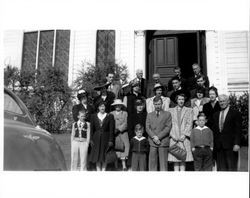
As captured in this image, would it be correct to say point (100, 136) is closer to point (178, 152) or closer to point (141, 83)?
point (178, 152)

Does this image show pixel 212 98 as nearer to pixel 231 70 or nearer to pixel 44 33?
pixel 231 70

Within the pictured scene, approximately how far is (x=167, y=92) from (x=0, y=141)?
138 inches

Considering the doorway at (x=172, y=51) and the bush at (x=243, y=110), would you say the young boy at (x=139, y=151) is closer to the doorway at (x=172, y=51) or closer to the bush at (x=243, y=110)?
the bush at (x=243, y=110)

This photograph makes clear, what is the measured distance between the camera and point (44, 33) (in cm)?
1051

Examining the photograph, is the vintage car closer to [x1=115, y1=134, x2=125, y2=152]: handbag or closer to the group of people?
the group of people

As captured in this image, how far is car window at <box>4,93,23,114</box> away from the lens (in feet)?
12.0

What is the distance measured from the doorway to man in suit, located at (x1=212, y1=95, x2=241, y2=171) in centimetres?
270

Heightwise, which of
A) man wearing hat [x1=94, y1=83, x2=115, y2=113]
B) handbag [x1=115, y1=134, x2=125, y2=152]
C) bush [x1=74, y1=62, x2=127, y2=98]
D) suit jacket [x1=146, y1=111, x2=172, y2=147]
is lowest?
handbag [x1=115, y1=134, x2=125, y2=152]

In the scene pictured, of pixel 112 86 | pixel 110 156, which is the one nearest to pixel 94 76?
pixel 112 86

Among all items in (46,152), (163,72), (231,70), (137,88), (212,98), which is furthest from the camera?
(163,72)

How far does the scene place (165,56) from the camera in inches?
333

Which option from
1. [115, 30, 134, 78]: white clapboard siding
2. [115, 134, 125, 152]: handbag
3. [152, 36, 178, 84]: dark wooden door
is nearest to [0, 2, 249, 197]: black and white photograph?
[115, 134, 125, 152]: handbag

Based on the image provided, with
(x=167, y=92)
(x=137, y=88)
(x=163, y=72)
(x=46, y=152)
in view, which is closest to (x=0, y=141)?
(x=46, y=152)

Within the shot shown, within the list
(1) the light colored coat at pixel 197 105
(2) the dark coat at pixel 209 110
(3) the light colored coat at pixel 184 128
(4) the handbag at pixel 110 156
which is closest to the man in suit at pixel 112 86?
(4) the handbag at pixel 110 156
